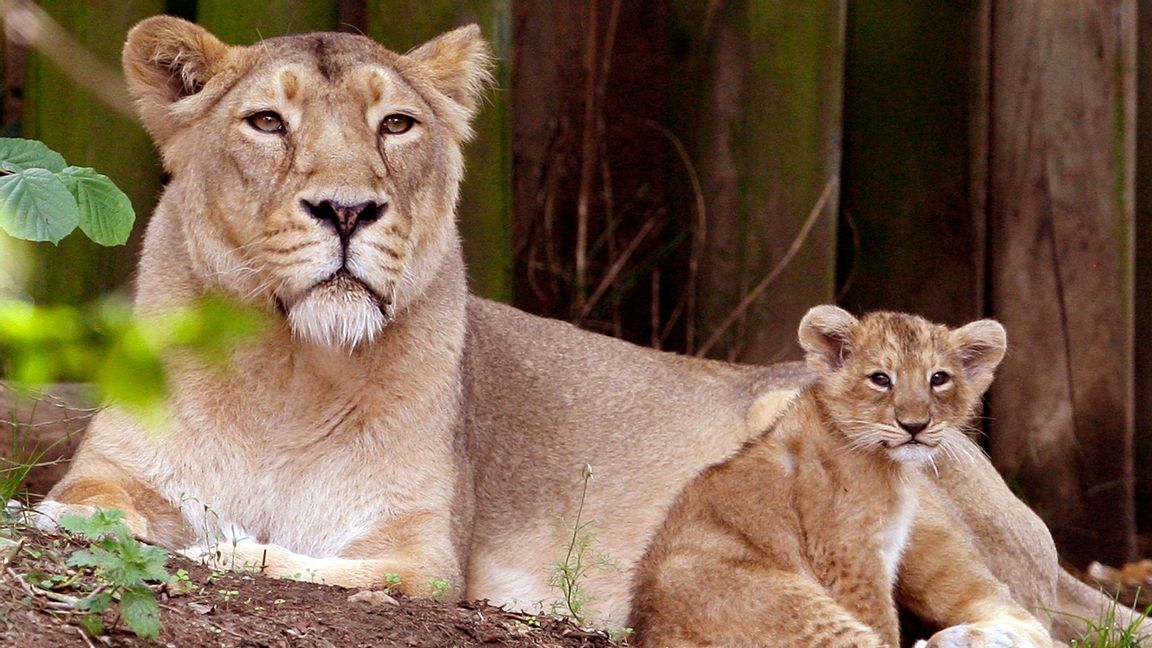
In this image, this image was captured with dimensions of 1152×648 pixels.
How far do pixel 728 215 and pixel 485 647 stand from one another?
11.4 feet

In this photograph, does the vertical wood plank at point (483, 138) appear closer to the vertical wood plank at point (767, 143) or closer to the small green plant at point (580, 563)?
the vertical wood plank at point (767, 143)

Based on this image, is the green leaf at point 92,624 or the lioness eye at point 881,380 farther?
the lioness eye at point 881,380

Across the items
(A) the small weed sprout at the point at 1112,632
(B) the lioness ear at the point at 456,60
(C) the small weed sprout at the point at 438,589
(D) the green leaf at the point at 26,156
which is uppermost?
(B) the lioness ear at the point at 456,60

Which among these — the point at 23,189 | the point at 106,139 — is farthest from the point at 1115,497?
the point at 23,189

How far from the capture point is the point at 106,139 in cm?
596

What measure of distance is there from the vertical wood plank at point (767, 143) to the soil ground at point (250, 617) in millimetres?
2883

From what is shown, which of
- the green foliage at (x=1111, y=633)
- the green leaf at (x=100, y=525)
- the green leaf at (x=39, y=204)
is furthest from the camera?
the green foliage at (x=1111, y=633)

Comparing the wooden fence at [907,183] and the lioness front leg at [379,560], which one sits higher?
the wooden fence at [907,183]

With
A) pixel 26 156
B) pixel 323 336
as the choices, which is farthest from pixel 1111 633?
pixel 26 156

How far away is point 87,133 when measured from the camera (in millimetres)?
5930

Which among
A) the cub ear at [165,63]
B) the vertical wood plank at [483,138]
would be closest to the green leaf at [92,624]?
the cub ear at [165,63]

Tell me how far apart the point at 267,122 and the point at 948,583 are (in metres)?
2.46

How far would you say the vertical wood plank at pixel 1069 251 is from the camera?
6.60 metres

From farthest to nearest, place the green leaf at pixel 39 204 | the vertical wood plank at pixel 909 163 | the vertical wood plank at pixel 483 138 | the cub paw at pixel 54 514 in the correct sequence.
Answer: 1. the vertical wood plank at pixel 909 163
2. the vertical wood plank at pixel 483 138
3. the cub paw at pixel 54 514
4. the green leaf at pixel 39 204
